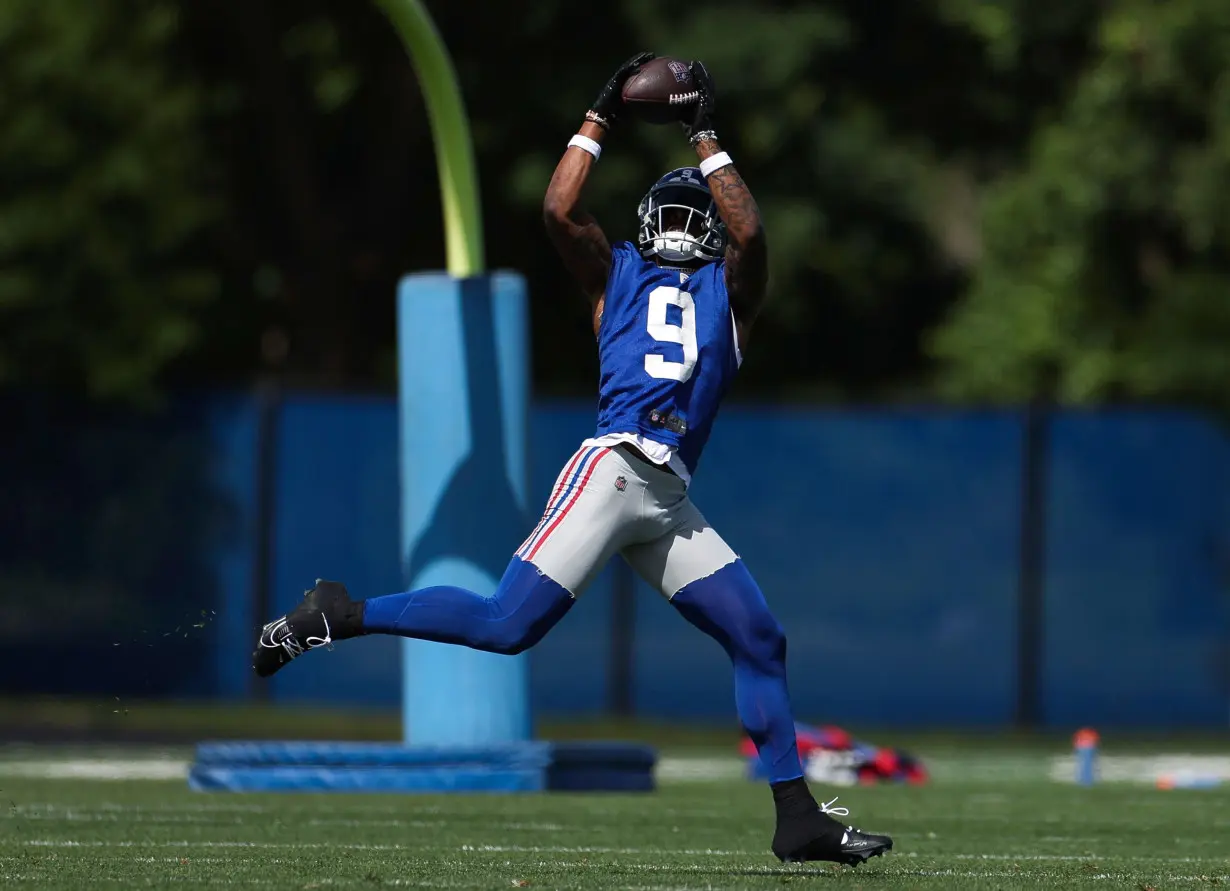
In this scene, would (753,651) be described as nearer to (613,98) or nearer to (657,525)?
(657,525)

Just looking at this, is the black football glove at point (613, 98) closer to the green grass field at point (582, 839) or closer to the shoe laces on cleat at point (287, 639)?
the shoe laces on cleat at point (287, 639)

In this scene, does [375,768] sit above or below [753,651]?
below

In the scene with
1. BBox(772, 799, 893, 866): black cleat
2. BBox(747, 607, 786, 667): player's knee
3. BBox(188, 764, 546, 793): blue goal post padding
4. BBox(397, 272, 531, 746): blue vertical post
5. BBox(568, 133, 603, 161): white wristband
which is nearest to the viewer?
BBox(772, 799, 893, 866): black cleat

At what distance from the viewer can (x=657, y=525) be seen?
705cm

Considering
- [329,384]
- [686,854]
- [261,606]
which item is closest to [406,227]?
[329,384]

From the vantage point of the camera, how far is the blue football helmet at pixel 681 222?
24.4 ft

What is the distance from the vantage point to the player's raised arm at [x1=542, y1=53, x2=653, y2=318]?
7387 millimetres

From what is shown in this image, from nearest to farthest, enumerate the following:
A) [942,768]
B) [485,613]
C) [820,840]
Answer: [820,840] → [485,613] → [942,768]

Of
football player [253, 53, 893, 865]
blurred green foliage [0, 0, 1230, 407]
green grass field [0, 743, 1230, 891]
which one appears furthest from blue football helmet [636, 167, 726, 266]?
blurred green foliage [0, 0, 1230, 407]

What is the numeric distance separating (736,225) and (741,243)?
0.19 ft

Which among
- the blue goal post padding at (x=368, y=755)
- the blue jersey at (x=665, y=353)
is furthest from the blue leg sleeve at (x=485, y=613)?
the blue goal post padding at (x=368, y=755)

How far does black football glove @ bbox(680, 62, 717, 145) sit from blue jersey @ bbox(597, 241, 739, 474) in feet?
1.49

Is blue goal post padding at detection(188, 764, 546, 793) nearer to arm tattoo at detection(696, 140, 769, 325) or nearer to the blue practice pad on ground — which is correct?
the blue practice pad on ground

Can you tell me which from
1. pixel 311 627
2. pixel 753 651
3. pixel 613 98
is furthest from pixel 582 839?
pixel 613 98
